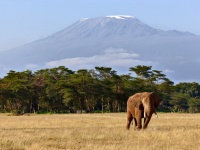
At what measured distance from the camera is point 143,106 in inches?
928

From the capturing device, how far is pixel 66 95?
73.0m

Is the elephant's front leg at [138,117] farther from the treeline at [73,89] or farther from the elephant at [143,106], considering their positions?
the treeline at [73,89]

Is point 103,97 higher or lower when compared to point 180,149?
higher

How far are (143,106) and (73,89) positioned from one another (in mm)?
52078

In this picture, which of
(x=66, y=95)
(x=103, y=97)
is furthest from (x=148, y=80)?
(x=66, y=95)

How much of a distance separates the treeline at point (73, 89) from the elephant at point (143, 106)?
157 feet

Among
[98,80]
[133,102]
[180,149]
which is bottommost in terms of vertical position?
[180,149]

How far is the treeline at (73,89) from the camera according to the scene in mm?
75688

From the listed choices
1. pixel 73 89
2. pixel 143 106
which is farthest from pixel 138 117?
pixel 73 89

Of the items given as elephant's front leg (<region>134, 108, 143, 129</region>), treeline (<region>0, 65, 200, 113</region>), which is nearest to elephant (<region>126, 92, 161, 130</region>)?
elephant's front leg (<region>134, 108, 143, 129</region>)

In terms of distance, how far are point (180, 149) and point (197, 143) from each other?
2118 mm

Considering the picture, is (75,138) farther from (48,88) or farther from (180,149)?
(48,88)

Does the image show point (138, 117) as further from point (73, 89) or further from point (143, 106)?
point (73, 89)

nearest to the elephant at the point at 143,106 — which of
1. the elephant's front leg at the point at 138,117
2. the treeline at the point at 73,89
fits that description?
the elephant's front leg at the point at 138,117
